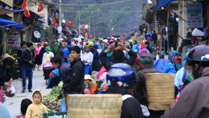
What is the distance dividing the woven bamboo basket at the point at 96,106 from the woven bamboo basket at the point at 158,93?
5.82ft

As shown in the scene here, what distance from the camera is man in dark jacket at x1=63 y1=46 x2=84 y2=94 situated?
227 inches

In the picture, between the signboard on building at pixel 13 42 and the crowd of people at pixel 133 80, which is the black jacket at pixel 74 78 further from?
the signboard on building at pixel 13 42

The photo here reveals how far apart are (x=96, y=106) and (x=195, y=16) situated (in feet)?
29.6

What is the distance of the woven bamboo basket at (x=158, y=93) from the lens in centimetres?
487

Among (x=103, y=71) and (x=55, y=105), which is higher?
(x=103, y=71)

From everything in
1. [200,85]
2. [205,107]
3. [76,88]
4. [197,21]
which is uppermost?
[197,21]

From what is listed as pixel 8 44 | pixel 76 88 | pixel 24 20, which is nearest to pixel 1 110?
pixel 76 88

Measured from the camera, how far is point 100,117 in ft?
10.3

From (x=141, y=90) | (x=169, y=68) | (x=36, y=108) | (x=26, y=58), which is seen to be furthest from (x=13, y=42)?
(x=141, y=90)

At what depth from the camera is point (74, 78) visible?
18.9 ft

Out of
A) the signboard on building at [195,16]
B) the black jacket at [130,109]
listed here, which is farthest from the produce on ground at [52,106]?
the signboard on building at [195,16]

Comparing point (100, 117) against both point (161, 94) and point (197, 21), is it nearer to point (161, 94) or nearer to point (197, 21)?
point (161, 94)

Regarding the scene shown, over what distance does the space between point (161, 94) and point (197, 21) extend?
7.01 m

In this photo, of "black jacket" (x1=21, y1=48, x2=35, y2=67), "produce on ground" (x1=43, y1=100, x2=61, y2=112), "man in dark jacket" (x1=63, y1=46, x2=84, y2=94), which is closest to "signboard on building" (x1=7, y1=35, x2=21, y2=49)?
"black jacket" (x1=21, y1=48, x2=35, y2=67)
